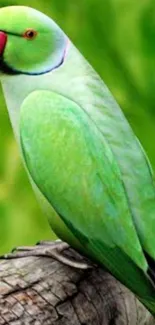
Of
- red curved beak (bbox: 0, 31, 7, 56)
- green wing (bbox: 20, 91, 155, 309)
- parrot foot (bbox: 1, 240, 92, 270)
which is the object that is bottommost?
parrot foot (bbox: 1, 240, 92, 270)

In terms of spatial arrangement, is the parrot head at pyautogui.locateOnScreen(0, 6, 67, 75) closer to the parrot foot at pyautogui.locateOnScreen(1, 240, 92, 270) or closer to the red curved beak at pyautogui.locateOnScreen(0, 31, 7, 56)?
the red curved beak at pyautogui.locateOnScreen(0, 31, 7, 56)

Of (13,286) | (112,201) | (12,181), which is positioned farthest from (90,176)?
(12,181)

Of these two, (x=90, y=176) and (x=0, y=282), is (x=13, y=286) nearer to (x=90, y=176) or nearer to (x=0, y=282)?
(x=0, y=282)

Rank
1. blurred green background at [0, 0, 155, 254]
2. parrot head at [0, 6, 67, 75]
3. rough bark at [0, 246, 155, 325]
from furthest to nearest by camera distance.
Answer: blurred green background at [0, 0, 155, 254] → parrot head at [0, 6, 67, 75] → rough bark at [0, 246, 155, 325]

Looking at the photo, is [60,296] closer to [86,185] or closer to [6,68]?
[86,185]

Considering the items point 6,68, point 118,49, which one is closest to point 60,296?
point 6,68

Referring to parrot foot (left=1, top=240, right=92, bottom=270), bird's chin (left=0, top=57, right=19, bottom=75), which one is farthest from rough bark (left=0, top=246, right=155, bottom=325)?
bird's chin (left=0, top=57, right=19, bottom=75)

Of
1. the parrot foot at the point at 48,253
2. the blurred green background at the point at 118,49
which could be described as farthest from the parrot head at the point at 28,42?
the blurred green background at the point at 118,49
